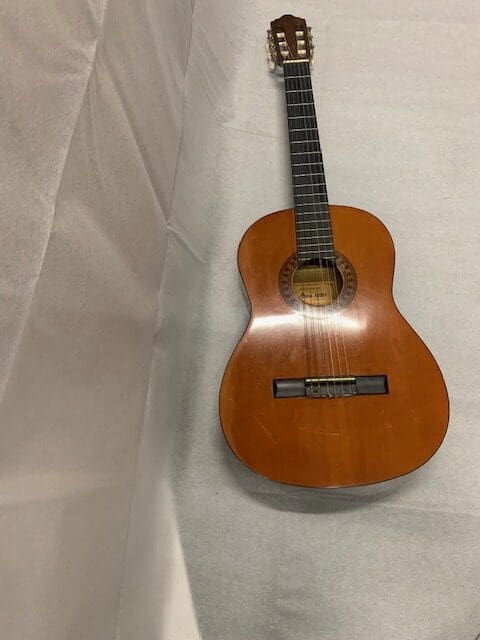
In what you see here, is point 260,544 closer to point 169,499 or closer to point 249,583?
point 249,583

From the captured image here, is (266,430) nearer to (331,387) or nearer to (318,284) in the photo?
(331,387)

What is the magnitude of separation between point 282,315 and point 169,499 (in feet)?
1.22

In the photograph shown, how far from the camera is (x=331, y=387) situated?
0.84 m

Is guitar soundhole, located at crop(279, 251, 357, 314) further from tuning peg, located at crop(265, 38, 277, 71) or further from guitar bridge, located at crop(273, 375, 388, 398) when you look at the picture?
tuning peg, located at crop(265, 38, 277, 71)

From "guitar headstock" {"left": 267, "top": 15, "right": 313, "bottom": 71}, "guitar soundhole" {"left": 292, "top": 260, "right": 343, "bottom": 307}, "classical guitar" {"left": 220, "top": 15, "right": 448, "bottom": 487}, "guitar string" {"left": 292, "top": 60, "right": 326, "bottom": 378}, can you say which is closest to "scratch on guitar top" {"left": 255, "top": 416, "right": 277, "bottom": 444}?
"classical guitar" {"left": 220, "top": 15, "right": 448, "bottom": 487}

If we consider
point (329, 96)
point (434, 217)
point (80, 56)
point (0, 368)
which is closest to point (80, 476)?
point (0, 368)

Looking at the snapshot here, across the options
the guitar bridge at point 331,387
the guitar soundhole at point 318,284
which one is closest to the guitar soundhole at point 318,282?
the guitar soundhole at point 318,284

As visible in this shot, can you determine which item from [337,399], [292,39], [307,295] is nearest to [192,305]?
[307,295]

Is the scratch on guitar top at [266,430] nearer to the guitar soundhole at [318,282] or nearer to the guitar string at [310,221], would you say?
the guitar string at [310,221]

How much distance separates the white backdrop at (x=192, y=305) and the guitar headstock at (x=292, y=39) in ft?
0.37

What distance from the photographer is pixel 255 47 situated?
125 cm

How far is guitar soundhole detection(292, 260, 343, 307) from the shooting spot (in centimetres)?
92

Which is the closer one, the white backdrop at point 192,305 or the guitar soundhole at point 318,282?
the white backdrop at point 192,305

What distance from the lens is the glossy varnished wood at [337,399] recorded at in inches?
32.1
